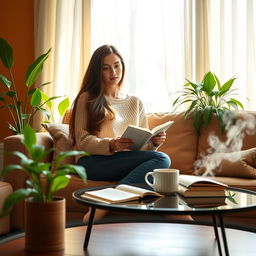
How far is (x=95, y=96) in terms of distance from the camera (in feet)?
9.77

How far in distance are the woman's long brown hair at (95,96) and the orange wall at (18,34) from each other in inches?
62.1

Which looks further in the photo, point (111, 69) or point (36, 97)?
point (36, 97)

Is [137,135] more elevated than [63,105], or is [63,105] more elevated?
[63,105]

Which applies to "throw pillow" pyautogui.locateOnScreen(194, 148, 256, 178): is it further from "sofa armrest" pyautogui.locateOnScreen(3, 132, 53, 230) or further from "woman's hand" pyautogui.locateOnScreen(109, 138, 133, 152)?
"sofa armrest" pyautogui.locateOnScreen(3, 132, 53, 230)

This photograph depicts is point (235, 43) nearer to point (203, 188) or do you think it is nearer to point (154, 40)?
point (154, 40)

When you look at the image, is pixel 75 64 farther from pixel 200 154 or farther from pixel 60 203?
pixel 60 203

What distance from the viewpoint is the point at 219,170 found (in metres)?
2.96

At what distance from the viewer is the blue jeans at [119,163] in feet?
8.72

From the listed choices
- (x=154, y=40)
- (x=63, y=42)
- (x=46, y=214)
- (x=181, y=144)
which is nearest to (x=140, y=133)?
(x=181, y=144)

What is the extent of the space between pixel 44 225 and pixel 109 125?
62.7 inches

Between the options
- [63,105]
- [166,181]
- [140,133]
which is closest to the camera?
[166,181]

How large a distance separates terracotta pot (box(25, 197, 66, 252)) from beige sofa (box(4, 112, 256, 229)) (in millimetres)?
1270

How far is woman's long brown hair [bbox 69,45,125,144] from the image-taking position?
2896 mm

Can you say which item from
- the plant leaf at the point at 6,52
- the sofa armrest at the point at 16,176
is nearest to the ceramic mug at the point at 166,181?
the sofa armrest at the point at 16,176
